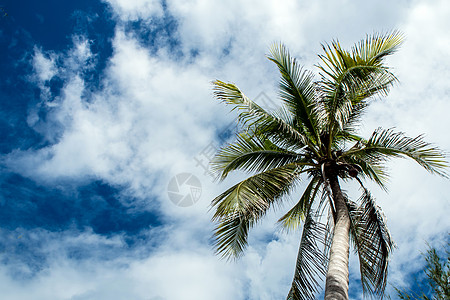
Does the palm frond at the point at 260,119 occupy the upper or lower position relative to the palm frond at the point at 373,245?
upper

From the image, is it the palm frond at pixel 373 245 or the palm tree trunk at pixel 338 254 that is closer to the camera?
the palm tree trunk at pixel 338 254

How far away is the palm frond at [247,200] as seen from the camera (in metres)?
6.38

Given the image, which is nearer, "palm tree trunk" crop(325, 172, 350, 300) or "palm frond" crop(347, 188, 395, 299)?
"palm tree trunk" crop(325, 172, 350, 300)

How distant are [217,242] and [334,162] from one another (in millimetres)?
3137

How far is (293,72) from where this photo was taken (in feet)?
25.8

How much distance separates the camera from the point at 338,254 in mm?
5754

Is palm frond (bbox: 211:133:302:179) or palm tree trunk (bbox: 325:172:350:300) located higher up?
palm frond (bbox: 211:133:302:179)

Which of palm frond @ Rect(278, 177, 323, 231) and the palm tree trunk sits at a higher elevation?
palm frond @ Rect(278, 177, 323, 231)

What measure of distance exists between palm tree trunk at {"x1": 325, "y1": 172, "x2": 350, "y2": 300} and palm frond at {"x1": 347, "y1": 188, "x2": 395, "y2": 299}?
828 mm

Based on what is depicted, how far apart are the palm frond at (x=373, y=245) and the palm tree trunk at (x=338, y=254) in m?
0.83

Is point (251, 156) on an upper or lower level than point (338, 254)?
upper

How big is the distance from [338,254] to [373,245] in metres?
1.87

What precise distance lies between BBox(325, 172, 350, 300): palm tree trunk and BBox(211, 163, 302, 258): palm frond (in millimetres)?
998

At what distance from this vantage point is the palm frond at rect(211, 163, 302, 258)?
6.38 metres
